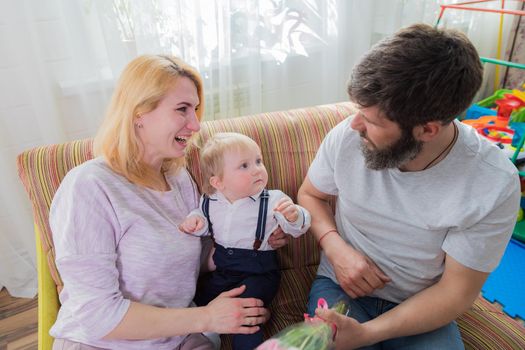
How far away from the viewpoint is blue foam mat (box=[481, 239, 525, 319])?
6.21 feet

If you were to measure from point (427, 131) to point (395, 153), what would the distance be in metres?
0.09

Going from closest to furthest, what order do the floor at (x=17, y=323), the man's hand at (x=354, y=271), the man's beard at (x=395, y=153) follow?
the man's beard at (x=395, y=153) → the man's hand at (x=354, y=271) → the floor at (x=17, y=323)

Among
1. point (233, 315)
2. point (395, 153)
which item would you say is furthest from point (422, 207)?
point (233, 315)

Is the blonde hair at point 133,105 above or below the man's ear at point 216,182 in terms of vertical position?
above

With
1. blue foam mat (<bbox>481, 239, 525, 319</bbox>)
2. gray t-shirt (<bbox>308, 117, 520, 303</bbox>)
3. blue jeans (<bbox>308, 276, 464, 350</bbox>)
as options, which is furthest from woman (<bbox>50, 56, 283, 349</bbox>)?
blue foam mat (<bbox>481, 239, 525, 319</bbox>)

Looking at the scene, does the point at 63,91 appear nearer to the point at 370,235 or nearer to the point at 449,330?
the point at 370,235

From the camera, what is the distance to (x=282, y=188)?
4.78 feet

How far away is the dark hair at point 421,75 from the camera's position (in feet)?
2.93

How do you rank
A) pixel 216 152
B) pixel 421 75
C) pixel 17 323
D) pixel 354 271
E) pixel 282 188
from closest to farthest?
1. pixel 421 75
2. pixel 354 271
3. pixel 216 152
4. pixel 282 188
5. pixel 17 323

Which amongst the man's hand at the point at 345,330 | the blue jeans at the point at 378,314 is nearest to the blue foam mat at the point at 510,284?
the blue jeans at the point at 378,314

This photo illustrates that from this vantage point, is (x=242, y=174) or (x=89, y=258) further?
(x=242, y=174)

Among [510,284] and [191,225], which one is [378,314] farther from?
[510,284]

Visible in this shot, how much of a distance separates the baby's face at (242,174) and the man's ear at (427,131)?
48 cm

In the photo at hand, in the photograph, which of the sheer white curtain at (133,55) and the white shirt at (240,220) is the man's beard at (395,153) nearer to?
the white shirt at (240,220)
